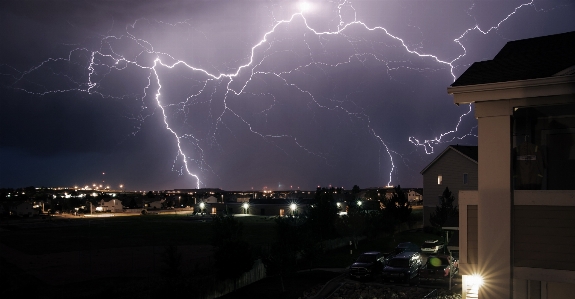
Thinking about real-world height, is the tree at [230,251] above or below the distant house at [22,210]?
above

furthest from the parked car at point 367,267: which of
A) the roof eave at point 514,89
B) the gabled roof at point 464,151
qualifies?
the gabled roof at point 464,151

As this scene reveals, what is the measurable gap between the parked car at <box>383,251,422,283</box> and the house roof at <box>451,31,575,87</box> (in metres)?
15.9

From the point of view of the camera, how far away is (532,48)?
7527mm

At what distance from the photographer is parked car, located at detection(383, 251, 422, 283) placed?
21891mm

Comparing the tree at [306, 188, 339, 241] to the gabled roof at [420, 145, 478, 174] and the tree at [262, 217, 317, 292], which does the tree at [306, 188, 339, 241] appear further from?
the gabled roof at [420, 145, 478, 174]

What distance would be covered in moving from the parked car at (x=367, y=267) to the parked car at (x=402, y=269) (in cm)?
81

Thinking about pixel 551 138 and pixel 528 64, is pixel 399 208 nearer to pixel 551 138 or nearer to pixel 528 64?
pixel 551 138

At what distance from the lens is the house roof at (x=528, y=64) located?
231 inches

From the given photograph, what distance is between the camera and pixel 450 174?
135ft

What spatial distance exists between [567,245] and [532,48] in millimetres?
3411

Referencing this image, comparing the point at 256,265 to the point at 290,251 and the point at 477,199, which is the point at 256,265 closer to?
the point at 290,251

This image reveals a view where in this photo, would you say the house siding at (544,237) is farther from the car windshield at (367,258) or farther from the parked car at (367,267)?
the car windshield at (367,258)

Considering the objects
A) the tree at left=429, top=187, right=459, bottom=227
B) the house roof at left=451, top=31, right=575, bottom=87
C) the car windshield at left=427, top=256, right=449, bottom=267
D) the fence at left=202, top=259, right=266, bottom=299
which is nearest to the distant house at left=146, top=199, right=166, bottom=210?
the tree at left=429, top=187, right=459, bottom=227

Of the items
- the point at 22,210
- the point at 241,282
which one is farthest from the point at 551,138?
the point at 22,210
